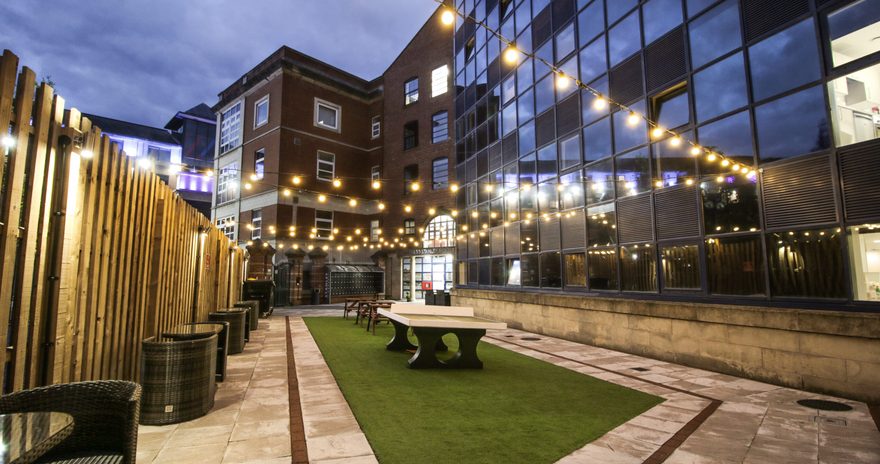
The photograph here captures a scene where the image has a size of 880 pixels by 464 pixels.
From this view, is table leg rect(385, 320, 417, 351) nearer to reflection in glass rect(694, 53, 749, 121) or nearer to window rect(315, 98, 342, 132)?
reflection in glass rect(694, 53, 749, 121)

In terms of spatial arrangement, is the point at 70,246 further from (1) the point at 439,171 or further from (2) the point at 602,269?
(1) the point at 439,171

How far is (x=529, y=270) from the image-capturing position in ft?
41.5

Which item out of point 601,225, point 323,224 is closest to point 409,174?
point 323,224

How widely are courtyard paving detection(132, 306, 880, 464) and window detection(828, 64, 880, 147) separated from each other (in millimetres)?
3480

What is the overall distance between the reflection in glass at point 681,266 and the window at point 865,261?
7.18 ft

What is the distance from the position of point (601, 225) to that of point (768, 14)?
480 cm

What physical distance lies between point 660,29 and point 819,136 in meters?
3.86

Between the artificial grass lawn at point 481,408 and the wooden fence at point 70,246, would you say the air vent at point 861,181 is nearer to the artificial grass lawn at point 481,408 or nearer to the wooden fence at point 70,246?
the artificial grass lawn at point 481,408

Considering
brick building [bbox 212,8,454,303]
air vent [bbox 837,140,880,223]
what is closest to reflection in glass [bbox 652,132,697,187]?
air vent [bbox 837,140,880,223]

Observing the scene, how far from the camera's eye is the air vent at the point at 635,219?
8805mm

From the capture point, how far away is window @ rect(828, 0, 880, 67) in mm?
5676

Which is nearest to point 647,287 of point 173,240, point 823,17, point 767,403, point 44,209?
point 767,403

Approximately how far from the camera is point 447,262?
23.7 meters

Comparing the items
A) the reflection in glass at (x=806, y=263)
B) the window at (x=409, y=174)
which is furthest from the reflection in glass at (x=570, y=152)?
the window at (x=409, y=174)
